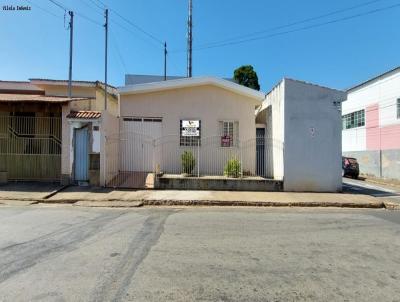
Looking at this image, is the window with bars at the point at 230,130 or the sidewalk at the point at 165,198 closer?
the sidewalk at the point at 165,198

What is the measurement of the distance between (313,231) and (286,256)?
2251mm

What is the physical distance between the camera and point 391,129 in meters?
23.4

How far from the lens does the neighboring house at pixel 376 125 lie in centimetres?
2298

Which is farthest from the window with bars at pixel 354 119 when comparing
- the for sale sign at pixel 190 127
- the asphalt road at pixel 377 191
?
the for sale sign at pixel 190 127

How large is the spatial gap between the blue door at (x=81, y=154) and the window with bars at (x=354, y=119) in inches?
849

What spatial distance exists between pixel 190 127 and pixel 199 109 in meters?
0.96

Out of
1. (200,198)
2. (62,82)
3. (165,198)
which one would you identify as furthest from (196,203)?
(62,82)

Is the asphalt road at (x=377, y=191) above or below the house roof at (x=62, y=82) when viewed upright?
below

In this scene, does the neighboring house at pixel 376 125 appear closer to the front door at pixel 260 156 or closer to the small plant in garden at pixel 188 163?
the front door at pixel 260 156

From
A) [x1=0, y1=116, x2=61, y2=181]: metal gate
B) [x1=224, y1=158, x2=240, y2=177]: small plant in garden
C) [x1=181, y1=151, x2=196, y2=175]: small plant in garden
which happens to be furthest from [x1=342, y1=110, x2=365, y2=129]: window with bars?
[x1=0, y1=116, x2=61, y2=181]: metal gate

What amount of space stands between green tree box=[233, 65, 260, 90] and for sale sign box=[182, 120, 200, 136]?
88.8 feet

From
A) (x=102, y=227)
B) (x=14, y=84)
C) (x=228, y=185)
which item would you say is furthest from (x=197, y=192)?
(x=14, y=84)

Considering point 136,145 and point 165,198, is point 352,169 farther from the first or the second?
point 165,198

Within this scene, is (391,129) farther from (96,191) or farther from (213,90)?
(96,191)
